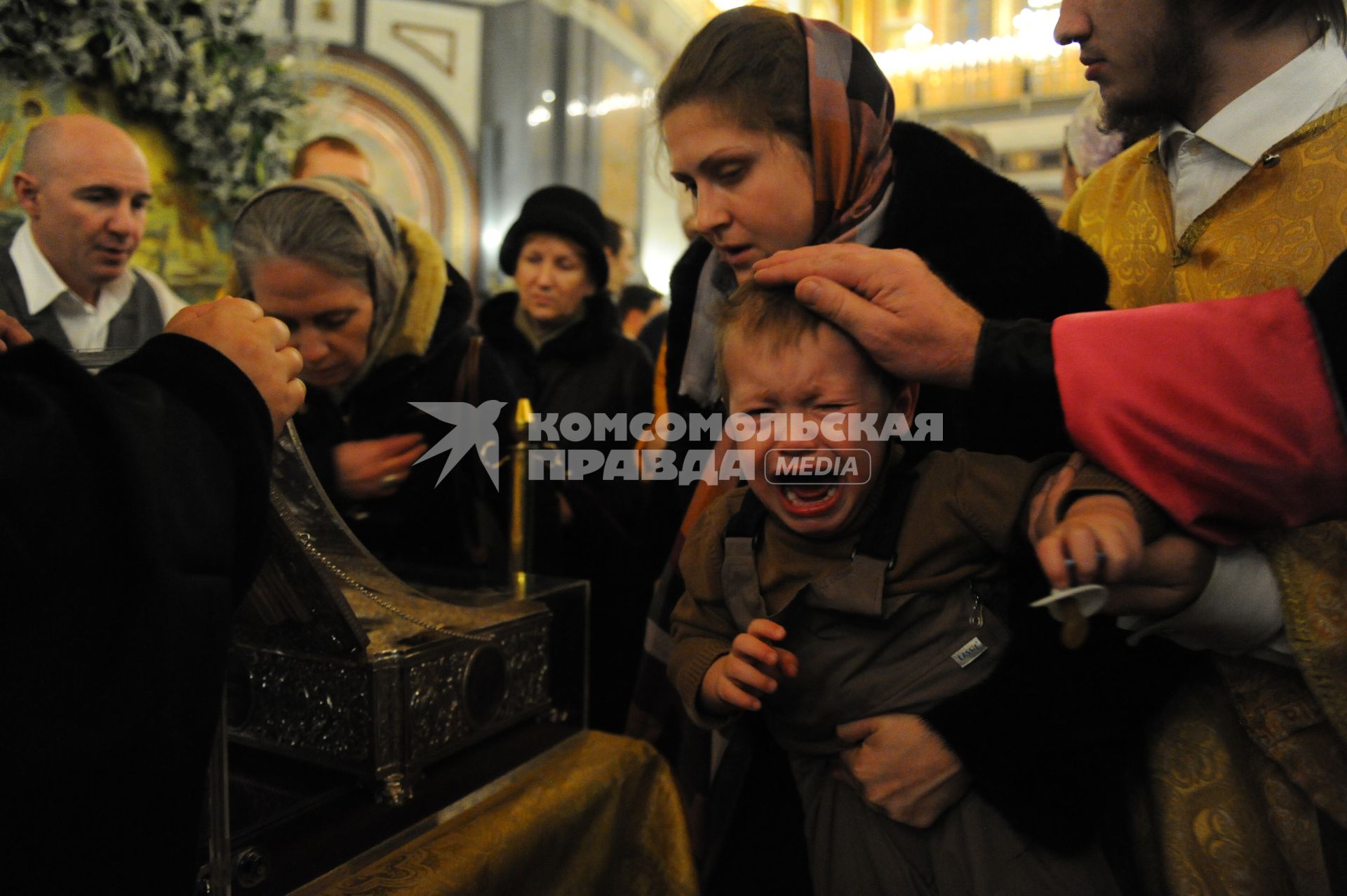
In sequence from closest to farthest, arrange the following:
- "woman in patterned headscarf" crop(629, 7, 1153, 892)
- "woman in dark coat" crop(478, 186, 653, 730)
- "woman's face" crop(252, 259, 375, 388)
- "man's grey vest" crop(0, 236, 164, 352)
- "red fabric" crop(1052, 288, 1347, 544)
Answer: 1. "red fabric" crop(1052, 288, 1347, 544)
2. "woman in patterned headscarf" crop(629, 7, 1153, 892)
3. "woman's face" crop(252, 259, 375, 388)
4. "man's grey vest" crop(0, 236, 164, 352)
5. "woman in dark coat" crop(478, 186, 653, 730)

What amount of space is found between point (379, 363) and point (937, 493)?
3.96ft

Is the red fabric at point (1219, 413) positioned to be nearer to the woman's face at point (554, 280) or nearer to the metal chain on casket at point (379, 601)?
the metal chain on casket at point (379, 601)

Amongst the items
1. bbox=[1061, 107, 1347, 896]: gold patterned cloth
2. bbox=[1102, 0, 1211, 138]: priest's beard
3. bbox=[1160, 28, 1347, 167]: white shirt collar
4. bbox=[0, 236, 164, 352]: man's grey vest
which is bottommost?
bbox=[1061, 107, 1347, 896]: gold patterned cloth

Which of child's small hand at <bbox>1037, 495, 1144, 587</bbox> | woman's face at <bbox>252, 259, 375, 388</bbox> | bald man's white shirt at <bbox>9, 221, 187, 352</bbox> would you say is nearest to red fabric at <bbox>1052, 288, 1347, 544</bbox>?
child's small hand at <bbox>1037, 495, 1144, 587</bbox>

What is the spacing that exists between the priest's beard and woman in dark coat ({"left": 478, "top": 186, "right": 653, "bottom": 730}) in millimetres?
1629

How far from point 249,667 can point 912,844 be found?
0.92 m

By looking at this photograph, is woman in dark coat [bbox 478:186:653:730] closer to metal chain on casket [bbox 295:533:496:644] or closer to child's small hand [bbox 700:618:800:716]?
metal chain on casket [bbox 295:533:496:644]

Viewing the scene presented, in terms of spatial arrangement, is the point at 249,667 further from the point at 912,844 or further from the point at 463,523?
the point at 912,844

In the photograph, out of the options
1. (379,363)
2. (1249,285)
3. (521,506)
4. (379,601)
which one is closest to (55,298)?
(379,363)

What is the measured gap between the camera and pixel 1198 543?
877mm

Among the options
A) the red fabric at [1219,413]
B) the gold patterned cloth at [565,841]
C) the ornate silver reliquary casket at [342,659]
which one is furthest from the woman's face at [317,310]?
the red fabric at [1219,413]

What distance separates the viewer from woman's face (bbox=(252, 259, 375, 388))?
5.14ft

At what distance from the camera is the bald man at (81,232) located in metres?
2.13

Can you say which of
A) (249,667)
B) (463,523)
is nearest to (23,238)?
(463,523)
